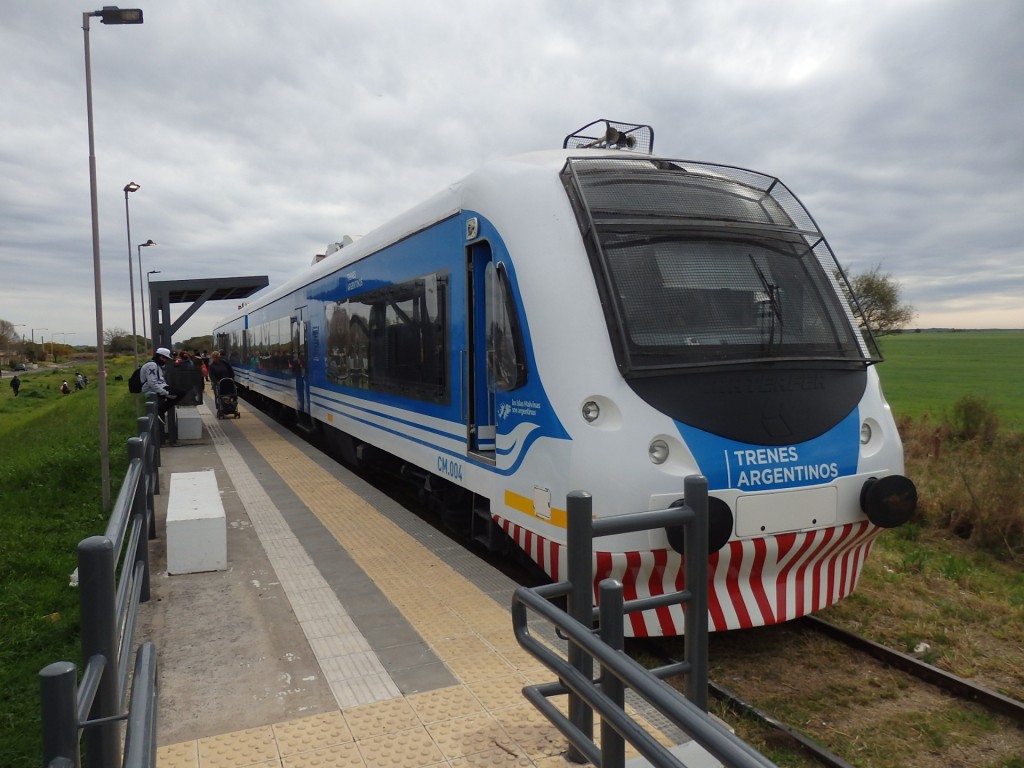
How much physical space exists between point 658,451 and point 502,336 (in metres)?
1.39

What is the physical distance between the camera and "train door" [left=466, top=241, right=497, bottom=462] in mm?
5656

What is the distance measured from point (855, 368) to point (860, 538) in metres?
1.04

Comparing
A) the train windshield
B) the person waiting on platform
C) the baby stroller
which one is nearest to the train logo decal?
the train windshield

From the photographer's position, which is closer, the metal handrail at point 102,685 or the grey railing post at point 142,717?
the metal handrail at point 102,685

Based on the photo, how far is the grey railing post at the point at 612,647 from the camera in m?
2.51

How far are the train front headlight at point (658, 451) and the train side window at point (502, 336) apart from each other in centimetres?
95

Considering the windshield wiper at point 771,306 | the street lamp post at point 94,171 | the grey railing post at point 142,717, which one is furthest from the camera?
the street lamp post at point 94,171

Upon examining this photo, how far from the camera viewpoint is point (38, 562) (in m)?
6.62

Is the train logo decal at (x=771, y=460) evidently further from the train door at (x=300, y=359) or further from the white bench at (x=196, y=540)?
the train door at (x=300, y=359)

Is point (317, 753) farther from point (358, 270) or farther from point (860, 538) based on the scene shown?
point (358, 270)

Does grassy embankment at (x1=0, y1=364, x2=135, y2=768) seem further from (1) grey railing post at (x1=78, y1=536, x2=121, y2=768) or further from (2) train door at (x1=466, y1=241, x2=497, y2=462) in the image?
(2) train door at (x1=466, y1=241, x2=497, y2=462)

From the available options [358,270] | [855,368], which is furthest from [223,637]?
[358,270]

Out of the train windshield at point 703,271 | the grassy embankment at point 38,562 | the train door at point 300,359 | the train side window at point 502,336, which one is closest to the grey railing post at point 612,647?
the train windshield at point 703,271

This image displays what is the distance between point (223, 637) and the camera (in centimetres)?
439
